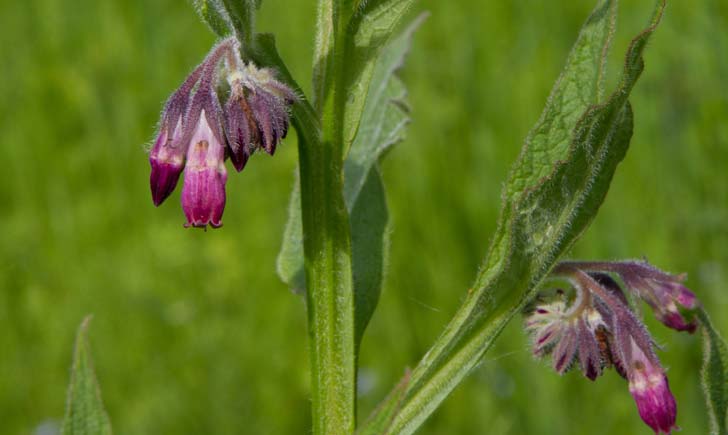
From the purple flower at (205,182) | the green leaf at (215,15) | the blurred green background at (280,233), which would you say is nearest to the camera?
the purple flower at (205,182)

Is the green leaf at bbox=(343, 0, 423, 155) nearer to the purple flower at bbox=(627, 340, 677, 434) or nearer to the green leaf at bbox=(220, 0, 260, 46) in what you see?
the green leaf at bbox=(220, 0, 260, 46)

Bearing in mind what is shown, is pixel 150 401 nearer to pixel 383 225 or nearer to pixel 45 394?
pixel 45 394

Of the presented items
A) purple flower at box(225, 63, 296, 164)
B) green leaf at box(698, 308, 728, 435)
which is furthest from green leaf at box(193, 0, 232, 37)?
green leaf at box(698, 308, 728, 435)

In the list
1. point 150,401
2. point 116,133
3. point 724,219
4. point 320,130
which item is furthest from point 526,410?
point 116,133

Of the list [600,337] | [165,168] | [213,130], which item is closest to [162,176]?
[165,168]

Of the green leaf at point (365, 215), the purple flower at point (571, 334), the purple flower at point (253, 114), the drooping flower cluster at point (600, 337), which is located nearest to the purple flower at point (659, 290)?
the drooping flower cluster at point (600, 337)

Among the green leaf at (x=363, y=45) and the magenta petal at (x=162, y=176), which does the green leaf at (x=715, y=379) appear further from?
the magenta petal at (x=162, y=176)
